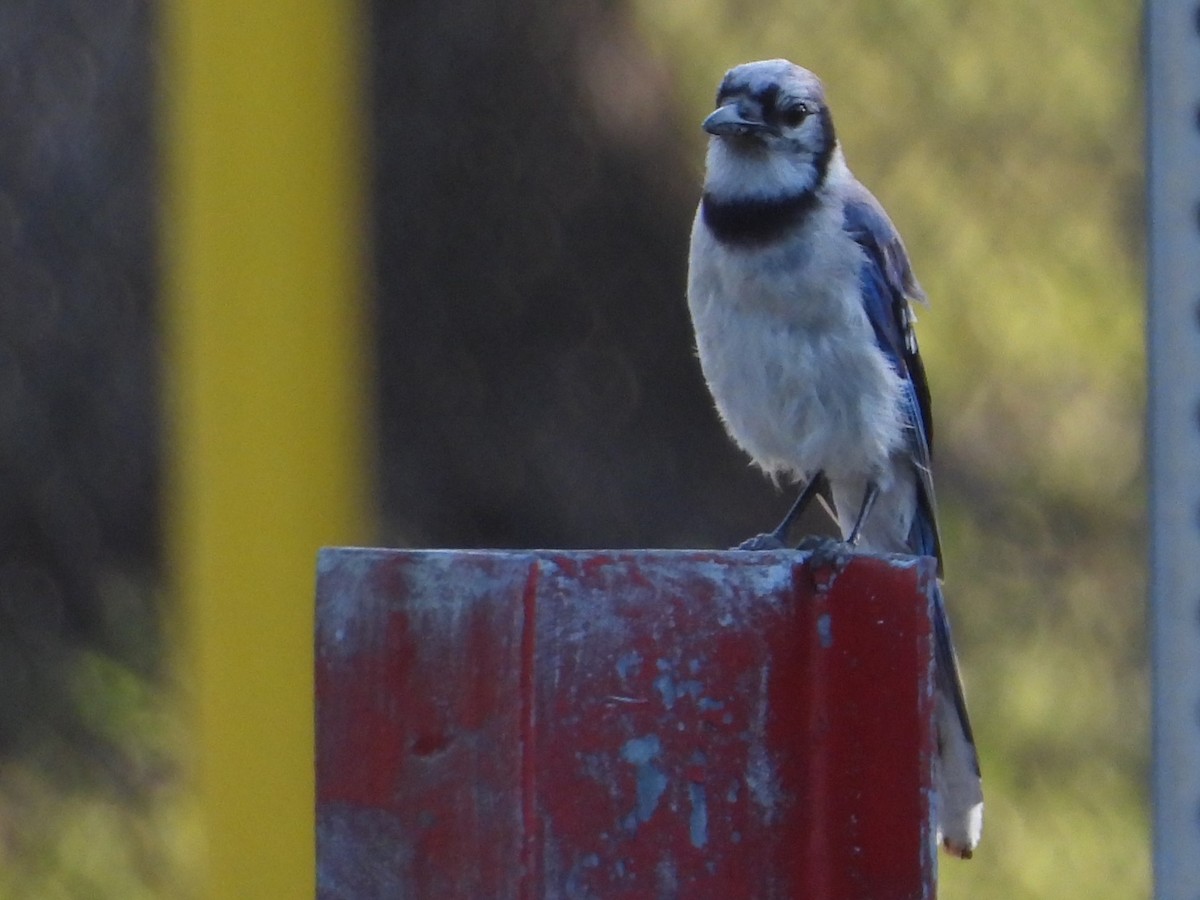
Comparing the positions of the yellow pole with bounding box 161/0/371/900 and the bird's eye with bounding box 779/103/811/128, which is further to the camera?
the bird's eye with bounding box 779/103/811/128

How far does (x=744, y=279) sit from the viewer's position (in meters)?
2.44

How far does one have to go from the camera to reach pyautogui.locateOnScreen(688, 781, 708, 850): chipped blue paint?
1.19 meters

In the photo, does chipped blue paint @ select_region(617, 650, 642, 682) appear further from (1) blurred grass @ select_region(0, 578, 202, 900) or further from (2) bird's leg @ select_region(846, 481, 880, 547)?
(1) blurred grass @ select_region(0, 578, 202, 900)

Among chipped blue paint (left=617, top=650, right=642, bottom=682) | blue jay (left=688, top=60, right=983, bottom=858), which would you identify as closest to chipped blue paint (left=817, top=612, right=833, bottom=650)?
chipped blue paint (left=617, top=650, right=642, bottom=682)

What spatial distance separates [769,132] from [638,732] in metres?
1.49

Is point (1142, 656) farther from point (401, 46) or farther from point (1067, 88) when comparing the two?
point (401, 46)

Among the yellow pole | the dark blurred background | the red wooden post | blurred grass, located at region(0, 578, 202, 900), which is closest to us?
the red wooden post

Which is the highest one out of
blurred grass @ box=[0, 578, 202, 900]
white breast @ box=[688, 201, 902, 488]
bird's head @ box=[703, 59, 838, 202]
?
bird's head @ box=[703, 59, 838, 202]

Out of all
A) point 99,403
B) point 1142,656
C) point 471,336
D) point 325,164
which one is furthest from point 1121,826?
point 99,403

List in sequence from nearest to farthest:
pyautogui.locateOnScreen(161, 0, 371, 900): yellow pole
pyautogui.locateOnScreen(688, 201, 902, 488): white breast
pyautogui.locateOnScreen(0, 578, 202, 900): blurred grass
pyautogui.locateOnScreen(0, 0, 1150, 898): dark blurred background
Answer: pyautogui.locateOnScreen(161, 0, 371, 900): yellow pole
pyautogui.locateOnScreen(688, 201, 902, 488): white breast
pyautogui.locateOnScreen(0, 0, 1150, 898): dark blurred background
pyautogui.locateOnScreen(0, 578, 202, 900): blurred grass

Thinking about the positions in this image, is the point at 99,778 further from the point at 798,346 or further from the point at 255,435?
the point at 798,346

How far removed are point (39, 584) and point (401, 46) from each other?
3.32ft

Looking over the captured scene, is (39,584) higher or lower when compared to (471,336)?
lower

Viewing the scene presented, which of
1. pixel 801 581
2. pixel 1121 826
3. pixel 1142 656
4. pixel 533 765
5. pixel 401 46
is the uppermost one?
pixel 401 46
